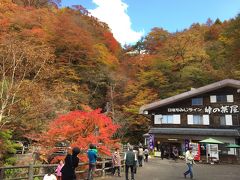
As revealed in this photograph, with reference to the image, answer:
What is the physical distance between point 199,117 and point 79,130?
61.4 ft

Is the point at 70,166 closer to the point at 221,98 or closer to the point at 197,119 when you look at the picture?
the point at 197,119

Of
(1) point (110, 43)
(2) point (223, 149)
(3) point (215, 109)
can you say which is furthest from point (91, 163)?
(1) point (110, 43)

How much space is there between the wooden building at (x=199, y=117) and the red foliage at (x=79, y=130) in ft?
51.4

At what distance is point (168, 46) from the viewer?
122ft

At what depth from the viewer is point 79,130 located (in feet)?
43.6

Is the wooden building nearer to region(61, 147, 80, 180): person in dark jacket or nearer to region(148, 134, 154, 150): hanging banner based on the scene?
region(148, 134, 154, 150): hanging banner

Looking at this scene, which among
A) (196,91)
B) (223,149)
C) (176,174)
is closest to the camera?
(176,174)

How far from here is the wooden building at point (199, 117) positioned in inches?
1022

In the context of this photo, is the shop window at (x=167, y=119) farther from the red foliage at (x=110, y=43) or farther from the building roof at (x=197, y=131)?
the red foliage at (x=110, y=43)

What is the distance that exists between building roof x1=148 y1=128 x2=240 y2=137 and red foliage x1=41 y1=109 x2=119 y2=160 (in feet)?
50.2

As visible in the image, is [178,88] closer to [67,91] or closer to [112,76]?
[112,76]

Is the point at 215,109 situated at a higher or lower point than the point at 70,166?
higher

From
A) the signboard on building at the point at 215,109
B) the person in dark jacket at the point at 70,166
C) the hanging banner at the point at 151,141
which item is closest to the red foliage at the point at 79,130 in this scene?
the person in dark jacket at the point at 70,166

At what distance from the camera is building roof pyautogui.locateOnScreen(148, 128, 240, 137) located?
24.9 metres
